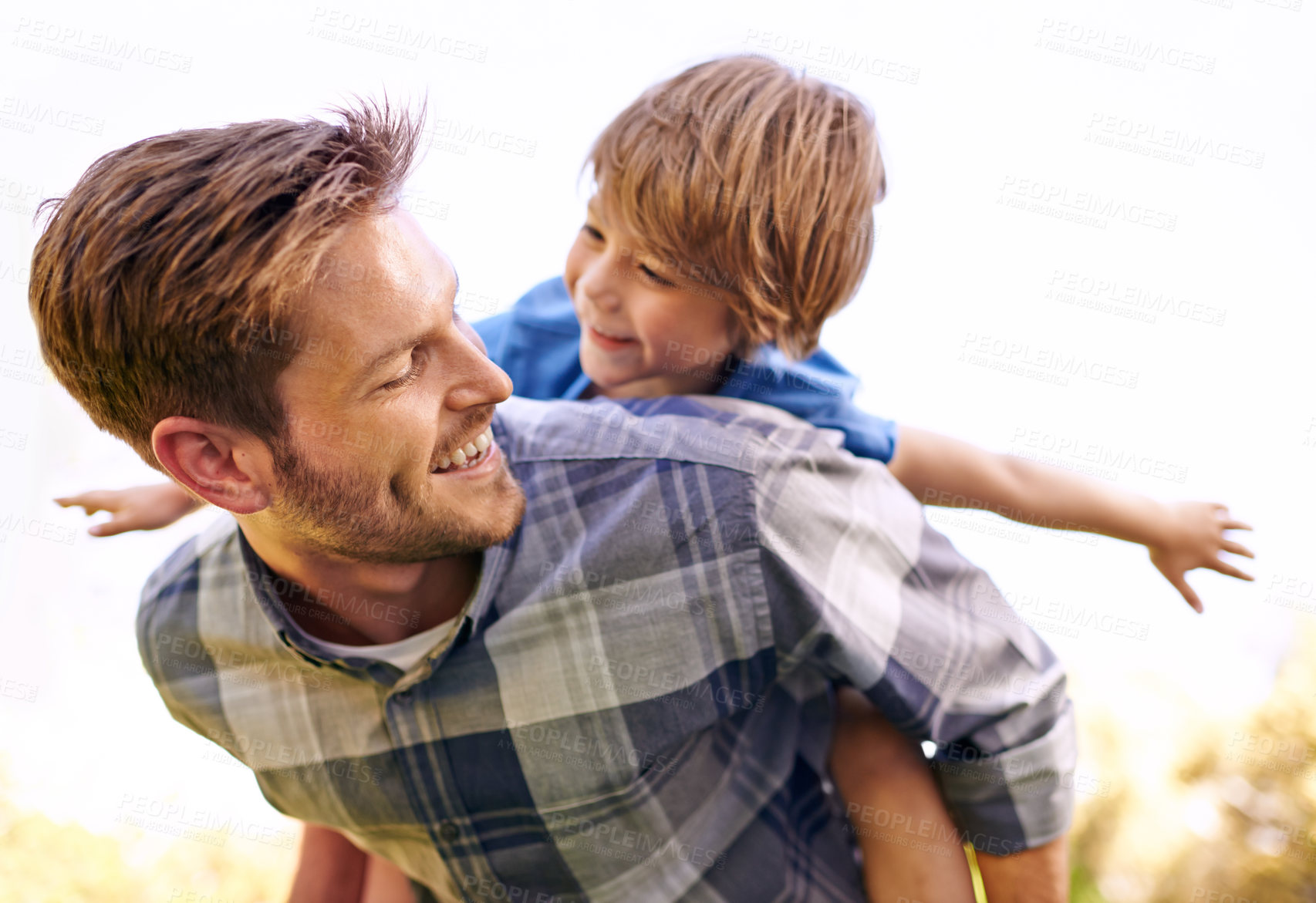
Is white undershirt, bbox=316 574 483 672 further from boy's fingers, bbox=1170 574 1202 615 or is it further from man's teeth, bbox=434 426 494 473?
boy's fingers, bbox=1170 574 1202 615

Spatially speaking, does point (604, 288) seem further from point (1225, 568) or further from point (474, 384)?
point (1225, 568)

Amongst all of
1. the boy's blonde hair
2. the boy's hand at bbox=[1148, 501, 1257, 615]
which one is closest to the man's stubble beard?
the boy's blonde hair

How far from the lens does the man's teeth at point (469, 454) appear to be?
1004 millimetres

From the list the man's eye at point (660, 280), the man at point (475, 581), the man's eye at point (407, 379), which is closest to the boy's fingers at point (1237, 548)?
the man at point (475, 581)

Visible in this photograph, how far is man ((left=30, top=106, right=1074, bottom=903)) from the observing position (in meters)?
0.88

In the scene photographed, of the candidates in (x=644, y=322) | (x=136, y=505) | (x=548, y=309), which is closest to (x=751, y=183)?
(x=644, y=322)

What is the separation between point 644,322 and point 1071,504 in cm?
70

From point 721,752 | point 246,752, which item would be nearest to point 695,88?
point 721,752

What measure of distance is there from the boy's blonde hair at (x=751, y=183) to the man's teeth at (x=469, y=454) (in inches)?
18.5

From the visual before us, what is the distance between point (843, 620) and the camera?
99cm

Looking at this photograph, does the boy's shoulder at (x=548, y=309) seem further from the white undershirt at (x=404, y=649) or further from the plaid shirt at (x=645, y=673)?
the white undershirt at (x=404, y=649)

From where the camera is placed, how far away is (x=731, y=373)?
57.4 inches

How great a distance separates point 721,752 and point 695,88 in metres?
0.95

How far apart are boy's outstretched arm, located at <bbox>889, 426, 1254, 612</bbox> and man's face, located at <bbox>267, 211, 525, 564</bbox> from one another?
2.30 ft
